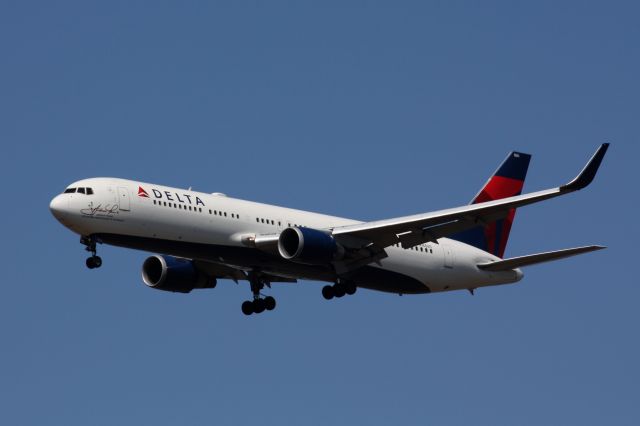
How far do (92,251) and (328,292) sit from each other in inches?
428

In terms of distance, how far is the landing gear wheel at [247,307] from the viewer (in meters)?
57.9

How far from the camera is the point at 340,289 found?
55.4 m

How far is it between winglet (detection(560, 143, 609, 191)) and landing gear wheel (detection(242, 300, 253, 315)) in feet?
54.5

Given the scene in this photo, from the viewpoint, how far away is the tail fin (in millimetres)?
61438

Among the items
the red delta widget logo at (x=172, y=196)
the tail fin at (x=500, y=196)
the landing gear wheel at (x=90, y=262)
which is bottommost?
the landing gear wheel at (x=90, y=262)

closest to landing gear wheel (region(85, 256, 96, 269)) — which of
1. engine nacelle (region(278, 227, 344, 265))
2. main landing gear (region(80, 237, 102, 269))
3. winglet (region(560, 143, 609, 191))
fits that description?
main landing gear (region(80, 237, 102, 269))

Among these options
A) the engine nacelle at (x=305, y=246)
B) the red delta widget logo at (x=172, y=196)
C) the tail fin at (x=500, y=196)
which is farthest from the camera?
the tail fin at (x=500, y=196)

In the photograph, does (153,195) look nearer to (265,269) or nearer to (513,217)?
(265,269)

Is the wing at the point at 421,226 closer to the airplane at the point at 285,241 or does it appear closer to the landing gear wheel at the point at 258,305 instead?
the airplane at the point at 285,241

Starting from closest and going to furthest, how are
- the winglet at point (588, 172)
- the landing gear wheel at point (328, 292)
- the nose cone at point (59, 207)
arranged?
the winglet at point (588, 172)
the nose cone at point (59, 207)
the landing gear wheel at point (328, 292)

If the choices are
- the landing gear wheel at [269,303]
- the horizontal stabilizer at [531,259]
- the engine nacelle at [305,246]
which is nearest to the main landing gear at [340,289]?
the engine nacelle at [305,246]

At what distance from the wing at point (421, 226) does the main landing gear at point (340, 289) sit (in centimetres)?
149

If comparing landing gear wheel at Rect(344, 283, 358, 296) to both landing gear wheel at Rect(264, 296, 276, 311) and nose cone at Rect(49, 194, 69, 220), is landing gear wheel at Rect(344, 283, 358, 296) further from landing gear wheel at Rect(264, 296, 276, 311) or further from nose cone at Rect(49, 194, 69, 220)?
nose cone at Rect(49, 194, 69, 220)

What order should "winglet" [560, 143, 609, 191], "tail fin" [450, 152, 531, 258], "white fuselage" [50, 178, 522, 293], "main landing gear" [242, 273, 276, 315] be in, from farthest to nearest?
"tail fin" [450, 152, 531, 258] < "main landing gear" [242, 273, 276, 315] < "white fuselage" [50, 178, 522, 293] < "winglet" [560, 143, 609, 191]
